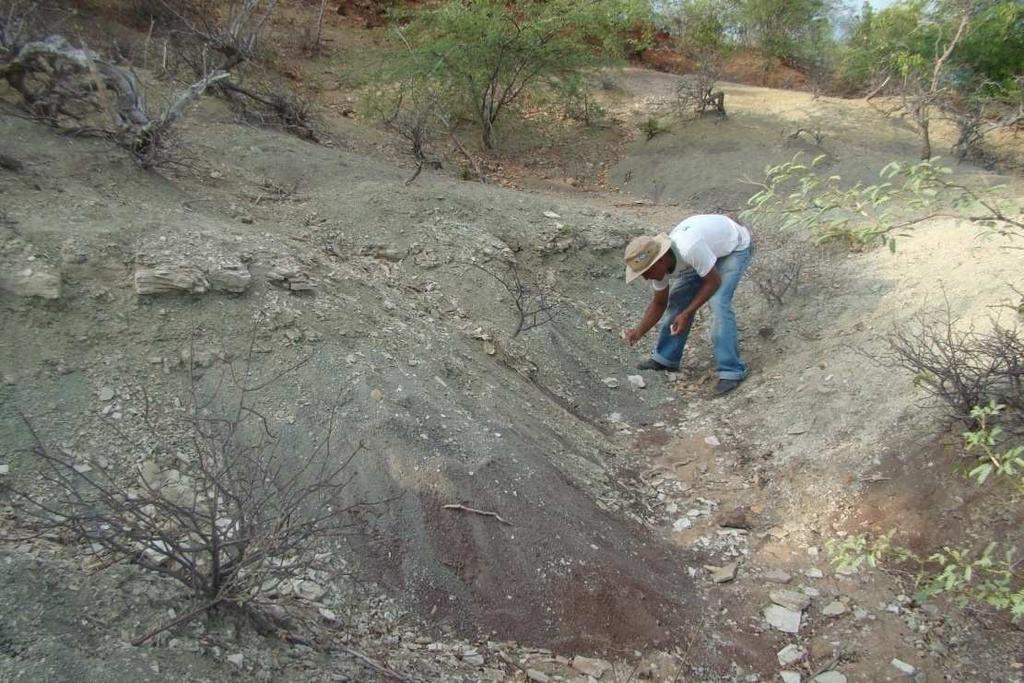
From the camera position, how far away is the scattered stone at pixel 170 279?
3611 millimetres

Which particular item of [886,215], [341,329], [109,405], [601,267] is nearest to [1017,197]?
[601,267]

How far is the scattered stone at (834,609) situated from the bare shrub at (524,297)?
7.91 feet

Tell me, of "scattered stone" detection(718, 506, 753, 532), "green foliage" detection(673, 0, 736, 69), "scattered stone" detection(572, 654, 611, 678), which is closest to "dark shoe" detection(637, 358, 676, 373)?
"scattered stone" detection(718, 506, 753, 532)

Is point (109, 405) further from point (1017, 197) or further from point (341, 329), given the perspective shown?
point (1017, 197)

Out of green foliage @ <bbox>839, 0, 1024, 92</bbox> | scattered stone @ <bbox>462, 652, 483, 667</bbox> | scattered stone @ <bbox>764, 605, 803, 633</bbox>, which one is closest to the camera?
scattered stone @ <bbox>462, 652, 483, 667</bbox>

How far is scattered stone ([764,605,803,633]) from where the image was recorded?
10.3 ft

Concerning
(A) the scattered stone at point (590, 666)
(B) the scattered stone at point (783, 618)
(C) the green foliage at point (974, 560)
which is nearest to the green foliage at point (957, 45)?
(C) the green foliage at point (974, 560)

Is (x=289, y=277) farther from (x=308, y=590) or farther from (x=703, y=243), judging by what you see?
(x=703, y=243)

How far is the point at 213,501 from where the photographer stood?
2283 millimetres

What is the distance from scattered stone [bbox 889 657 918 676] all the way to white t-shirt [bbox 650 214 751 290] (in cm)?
238

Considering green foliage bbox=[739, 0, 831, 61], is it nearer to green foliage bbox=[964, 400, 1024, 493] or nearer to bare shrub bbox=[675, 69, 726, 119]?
bare shrub bbox=[675, 69, 726, 119]

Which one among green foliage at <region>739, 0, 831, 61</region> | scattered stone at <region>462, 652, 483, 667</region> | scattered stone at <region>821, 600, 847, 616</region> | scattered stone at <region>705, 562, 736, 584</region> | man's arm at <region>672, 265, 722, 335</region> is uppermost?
green foliage at <region>739, 0, 831, 61</region>

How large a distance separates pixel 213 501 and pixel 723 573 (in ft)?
7.22

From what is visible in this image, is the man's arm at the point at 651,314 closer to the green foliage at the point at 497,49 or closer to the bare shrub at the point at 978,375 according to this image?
the bare shrub at the point at 978,375
